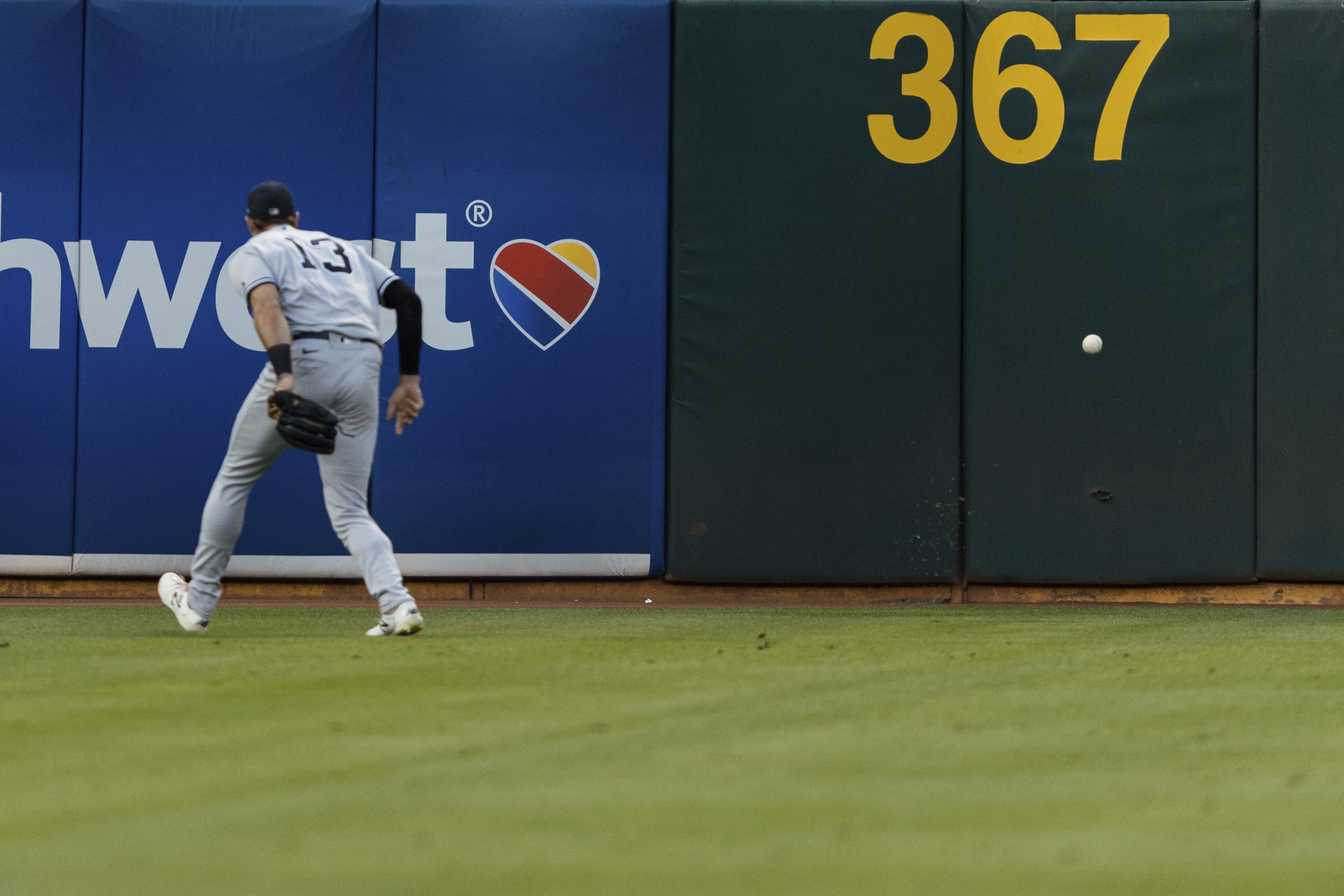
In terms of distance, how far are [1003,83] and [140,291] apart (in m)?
4.84

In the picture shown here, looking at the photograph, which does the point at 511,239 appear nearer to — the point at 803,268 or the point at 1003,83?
the point at 803,268

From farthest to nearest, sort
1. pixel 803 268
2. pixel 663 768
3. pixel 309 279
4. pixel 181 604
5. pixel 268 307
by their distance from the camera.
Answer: pixel 803 268 → pixel 181 604 → pixel 309 279 → pixel 268 307 → pixel 663 768

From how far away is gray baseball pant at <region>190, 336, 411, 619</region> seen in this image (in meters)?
5.62

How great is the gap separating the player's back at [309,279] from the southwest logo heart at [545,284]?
7.56 feet

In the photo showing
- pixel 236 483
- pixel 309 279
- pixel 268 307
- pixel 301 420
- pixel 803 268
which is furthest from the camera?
pixel 803 268

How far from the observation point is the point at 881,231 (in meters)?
8.09

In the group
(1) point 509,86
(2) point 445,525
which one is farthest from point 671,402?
(1) point 509,86

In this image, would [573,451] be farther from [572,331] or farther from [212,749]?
[212,749]

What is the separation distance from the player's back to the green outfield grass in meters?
1.24

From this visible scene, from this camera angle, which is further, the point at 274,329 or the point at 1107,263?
the point at 1107,263

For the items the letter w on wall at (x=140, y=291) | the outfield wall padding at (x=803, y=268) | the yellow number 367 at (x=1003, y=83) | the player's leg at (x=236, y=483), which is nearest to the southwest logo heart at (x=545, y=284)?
the outfield wall padding at (x=803, y=268)

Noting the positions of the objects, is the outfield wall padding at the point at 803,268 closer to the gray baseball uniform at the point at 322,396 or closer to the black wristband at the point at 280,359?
the gray baseball uniform at the point at 322,396

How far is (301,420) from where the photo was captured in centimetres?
542

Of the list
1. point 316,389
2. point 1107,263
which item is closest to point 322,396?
point 316,389
